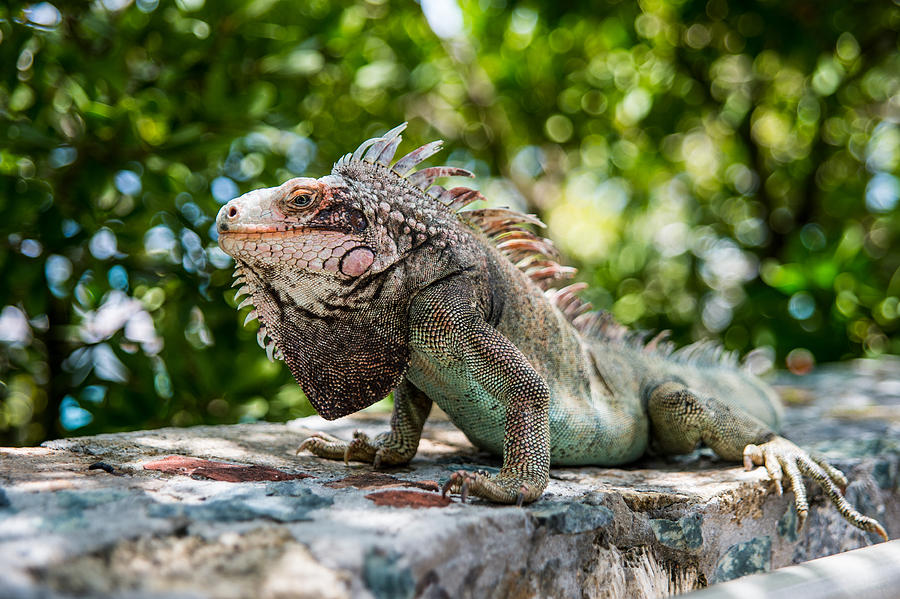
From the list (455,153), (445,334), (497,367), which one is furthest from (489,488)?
(455,153)

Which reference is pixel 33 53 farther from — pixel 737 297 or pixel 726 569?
pixel 737 297

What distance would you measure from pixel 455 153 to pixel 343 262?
212 inches

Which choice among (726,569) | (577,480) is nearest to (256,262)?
(577,480)

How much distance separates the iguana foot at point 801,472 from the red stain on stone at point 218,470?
200 centimetres

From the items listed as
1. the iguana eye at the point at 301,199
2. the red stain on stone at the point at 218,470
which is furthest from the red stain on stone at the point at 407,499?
the iguana eye at the point at 301,199

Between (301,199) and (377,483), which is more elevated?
(301,199)

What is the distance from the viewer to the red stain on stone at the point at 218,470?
2646 millimetres

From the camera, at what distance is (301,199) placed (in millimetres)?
2611

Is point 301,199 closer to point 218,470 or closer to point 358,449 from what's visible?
point 218,470

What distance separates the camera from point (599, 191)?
8.59m

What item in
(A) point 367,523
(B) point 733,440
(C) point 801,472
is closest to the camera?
(A) point 367,523

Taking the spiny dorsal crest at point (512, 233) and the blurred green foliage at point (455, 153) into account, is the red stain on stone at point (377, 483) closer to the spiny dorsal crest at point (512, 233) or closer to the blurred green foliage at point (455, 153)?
the spiny dorsal crest at point (512, 233)

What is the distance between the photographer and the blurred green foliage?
440cm

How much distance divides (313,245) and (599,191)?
254 inches
